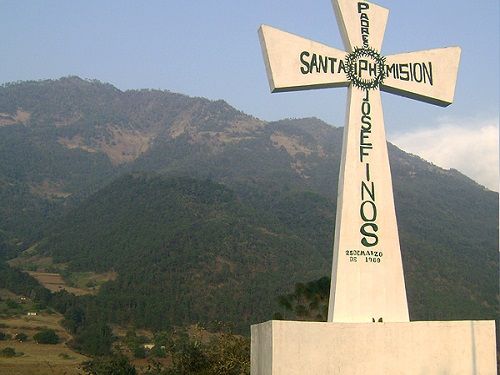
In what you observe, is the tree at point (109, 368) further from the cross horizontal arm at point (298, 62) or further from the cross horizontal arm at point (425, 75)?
the cross horizontal arm at point (298, 62)

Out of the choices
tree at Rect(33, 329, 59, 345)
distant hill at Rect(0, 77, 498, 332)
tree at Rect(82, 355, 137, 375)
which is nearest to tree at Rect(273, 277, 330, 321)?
tree at Rect(82, 355, 137, 375)

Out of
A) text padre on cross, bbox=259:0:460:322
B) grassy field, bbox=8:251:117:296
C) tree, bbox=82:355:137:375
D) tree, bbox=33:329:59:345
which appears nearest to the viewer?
text padre on cross, bbox=259:0:460:322

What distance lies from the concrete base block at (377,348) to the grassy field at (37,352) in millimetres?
50191

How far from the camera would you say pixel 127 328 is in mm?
89562

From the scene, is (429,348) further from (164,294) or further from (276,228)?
(276,228)

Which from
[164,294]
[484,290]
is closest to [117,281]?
[164,294]

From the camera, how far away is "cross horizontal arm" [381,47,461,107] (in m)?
15.4

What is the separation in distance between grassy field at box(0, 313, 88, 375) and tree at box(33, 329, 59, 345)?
583 mm

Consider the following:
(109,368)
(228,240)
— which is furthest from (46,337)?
(228,240)

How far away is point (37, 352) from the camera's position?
232 feet

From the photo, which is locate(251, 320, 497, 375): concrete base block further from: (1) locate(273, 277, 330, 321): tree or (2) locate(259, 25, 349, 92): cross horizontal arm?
(1) locate(273, 277, 330, 321): tree

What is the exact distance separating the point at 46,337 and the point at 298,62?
68358mm

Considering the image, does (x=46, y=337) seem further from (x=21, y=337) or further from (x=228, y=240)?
(x=228, y=240)

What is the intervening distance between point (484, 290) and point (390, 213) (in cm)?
9019
